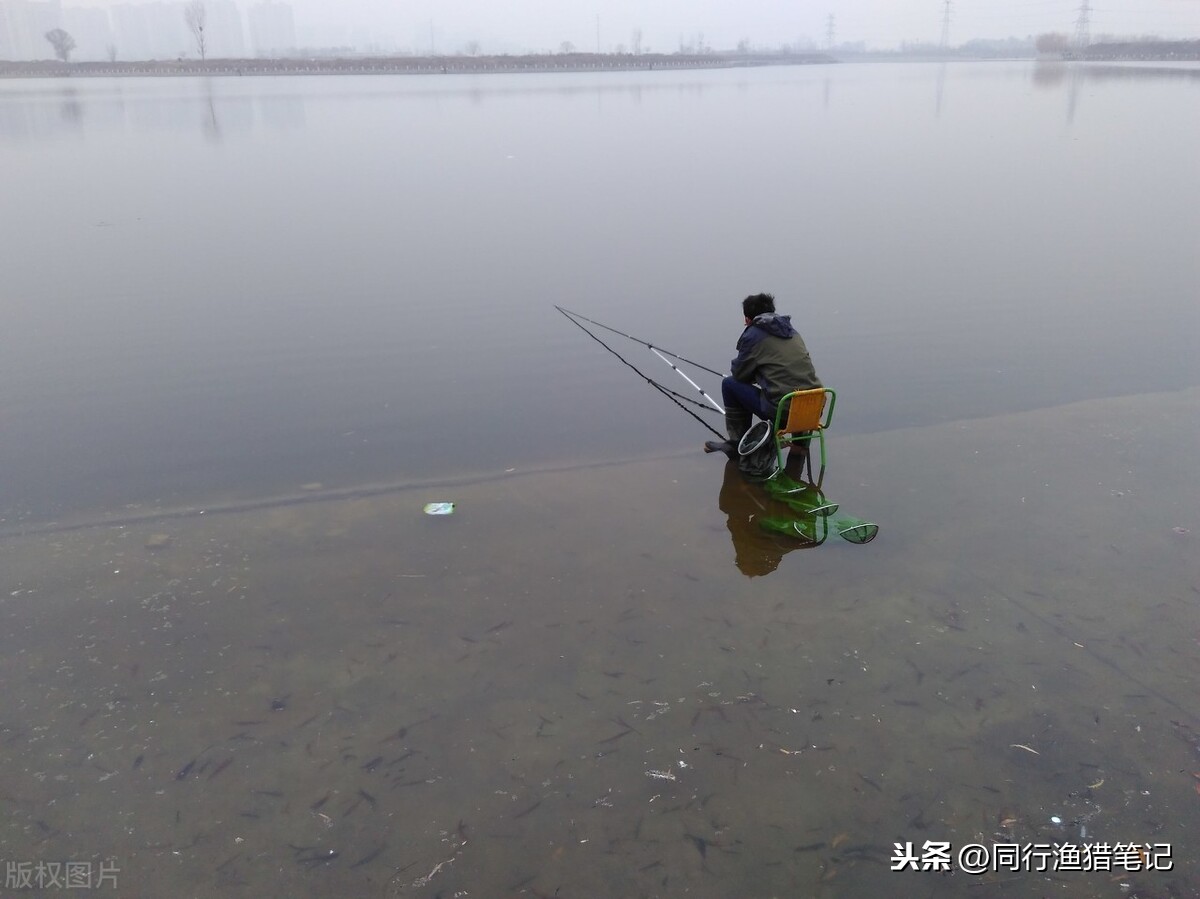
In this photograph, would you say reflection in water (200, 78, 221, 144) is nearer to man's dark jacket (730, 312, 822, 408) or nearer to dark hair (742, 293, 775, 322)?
dark hair (742, 293, 775, 322)

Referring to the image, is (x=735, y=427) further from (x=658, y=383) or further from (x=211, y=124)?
(x=211, y=124)

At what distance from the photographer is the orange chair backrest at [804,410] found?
4950 millimetres

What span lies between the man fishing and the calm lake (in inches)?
22.1

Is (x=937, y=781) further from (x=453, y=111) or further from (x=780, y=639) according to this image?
(x=453, y=111)

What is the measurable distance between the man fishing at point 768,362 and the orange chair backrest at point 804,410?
0.18 meters

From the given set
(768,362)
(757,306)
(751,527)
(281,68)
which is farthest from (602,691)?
(281,68)

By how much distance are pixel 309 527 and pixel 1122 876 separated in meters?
4.09

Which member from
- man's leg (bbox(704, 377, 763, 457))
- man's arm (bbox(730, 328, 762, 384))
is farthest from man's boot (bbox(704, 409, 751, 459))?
man's arm (bbox(730, 328, 762, 384))

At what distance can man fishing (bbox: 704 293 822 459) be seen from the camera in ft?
17.0

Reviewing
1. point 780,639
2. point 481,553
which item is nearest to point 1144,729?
point 780,639

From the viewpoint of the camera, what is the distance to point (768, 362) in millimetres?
5219

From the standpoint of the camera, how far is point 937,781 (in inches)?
128

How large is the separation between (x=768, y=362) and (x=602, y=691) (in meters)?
2.36

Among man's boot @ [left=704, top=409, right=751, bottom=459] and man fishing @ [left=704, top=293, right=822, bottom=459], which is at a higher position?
man fishing @ [left=704, top=293, right=822, bottom=459]
